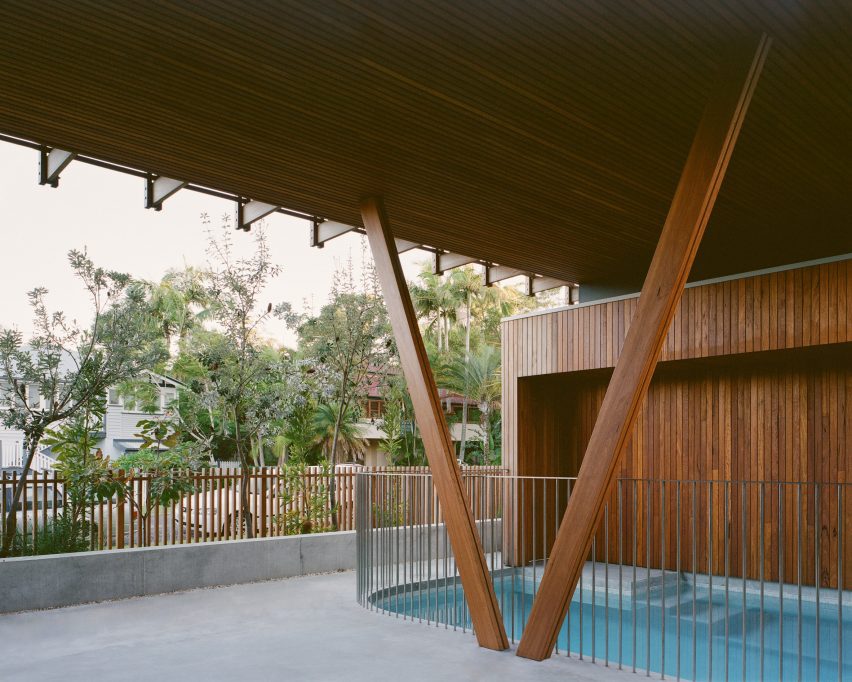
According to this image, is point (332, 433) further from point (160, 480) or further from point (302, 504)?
point (160, 480)

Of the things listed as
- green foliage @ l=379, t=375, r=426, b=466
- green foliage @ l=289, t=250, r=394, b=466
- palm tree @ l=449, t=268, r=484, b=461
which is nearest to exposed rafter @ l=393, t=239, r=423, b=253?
green foliage @ l=289, t=250, r=394, b=466

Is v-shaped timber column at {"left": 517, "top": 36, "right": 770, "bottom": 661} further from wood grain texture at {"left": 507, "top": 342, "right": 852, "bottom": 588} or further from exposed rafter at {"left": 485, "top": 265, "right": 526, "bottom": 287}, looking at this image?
exposed rafter at {"left": 485, "top": 265, "right": 526, "bottom": 287}

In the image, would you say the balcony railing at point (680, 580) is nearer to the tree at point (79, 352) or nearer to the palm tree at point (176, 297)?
the tree at point (79, 352)

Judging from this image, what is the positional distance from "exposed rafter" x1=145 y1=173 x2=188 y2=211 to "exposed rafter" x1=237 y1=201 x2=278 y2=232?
3.44 ft

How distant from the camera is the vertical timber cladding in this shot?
28.7 feet

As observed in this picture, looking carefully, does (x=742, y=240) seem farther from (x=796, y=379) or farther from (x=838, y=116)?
(x=838, y=116)

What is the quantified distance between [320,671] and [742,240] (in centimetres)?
838

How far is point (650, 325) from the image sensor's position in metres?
5.91

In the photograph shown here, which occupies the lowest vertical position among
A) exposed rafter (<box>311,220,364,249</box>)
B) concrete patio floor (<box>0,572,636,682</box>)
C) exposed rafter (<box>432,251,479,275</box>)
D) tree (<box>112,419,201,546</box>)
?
concrete patio floor (<box>0,572,636,682</box>)

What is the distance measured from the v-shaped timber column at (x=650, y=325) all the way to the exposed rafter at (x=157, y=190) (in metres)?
5.43

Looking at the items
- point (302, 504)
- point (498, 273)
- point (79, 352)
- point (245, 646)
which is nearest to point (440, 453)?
point (245, 646)

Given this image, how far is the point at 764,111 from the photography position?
260 inches

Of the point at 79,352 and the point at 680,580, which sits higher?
the point at 79,352

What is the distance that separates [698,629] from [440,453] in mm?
4132
